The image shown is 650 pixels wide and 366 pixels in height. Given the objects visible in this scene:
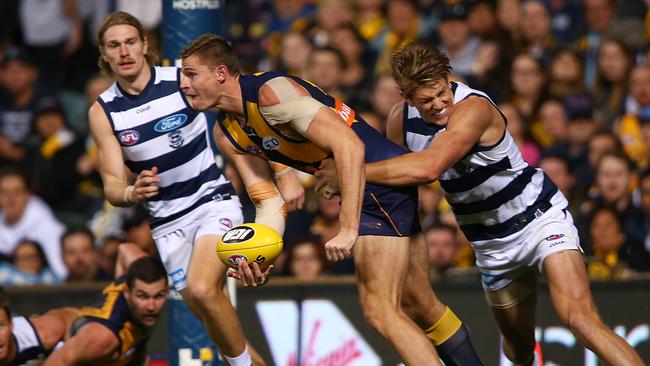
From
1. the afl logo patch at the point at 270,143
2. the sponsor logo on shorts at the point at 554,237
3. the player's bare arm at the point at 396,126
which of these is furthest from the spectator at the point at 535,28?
the afl logo patch at the point at 270,143

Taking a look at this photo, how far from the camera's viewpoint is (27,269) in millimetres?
11367

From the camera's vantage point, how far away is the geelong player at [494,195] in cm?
704

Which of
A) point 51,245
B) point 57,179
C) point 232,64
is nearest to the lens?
point 232,64

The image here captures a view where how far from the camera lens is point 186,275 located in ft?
26.8

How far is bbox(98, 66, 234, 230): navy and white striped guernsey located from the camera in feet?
26.6

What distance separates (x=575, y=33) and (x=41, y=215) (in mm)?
5573

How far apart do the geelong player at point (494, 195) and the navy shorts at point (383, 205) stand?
134mm

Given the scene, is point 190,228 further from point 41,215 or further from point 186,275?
point 41,215

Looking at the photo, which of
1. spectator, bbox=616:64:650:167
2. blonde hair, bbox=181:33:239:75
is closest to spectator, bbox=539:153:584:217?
spectator, bbox=616:64:650:167

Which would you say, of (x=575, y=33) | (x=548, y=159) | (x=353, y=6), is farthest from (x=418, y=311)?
(x=353, y=6)

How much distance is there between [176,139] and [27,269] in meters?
3.78

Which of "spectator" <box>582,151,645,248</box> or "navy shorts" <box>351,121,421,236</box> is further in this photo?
"spectator" <box>582,151,645,248</box>

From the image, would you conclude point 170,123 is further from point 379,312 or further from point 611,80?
point 611,80

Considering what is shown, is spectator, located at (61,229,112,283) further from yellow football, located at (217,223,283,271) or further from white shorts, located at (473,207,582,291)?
white shorts, located at (473,207,582,291)
